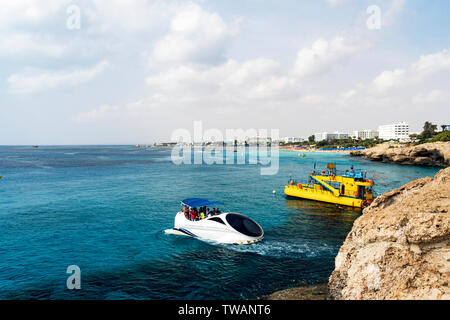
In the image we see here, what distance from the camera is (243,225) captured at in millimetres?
21516

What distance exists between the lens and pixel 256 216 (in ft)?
99.5

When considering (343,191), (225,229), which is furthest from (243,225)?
(343,191)

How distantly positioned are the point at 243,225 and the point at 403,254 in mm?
13346

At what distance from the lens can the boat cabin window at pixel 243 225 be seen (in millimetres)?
21188

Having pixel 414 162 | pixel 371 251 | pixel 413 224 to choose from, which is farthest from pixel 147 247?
→ pixel 414 162

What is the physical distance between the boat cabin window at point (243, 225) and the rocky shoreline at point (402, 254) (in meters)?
9.95

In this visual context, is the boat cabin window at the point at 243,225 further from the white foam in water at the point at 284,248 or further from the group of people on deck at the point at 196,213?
the group of people on deck at the point at 196,213

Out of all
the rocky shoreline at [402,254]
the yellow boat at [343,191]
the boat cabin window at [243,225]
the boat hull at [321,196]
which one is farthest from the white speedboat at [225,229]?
the yellow boat at [343,191]

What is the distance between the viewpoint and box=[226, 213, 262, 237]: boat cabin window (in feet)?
69.5

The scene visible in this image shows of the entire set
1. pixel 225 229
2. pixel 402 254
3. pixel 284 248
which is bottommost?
pixel 284 248

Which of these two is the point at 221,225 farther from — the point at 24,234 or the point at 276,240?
the point at 24,234

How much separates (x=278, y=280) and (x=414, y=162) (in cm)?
9987

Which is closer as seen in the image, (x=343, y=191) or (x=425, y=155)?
(x=343, y=191)

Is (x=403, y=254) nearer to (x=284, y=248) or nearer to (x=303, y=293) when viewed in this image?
(x=303, y=293)
